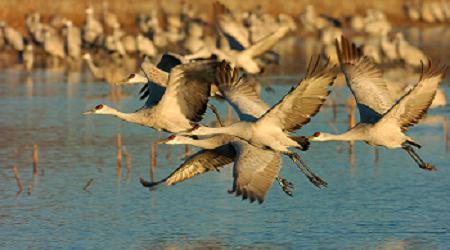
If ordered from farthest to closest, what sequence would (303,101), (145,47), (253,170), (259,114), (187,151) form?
(145,47), (187,151), (259,114), (253,170), (303,101)

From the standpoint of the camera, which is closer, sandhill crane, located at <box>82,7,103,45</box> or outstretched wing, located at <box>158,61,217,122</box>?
outstretched wing, located at <box>158,61,217,122</box>

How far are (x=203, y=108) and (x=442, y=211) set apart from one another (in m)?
3.17

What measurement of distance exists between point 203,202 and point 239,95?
87.6 inches

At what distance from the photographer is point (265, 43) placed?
23.8m

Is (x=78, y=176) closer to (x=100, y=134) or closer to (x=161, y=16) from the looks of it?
(x=100, y=134)

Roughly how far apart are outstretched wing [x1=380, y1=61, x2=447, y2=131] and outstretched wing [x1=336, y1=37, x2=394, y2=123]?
70 cm

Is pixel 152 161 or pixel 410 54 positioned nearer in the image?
pixel 152 161

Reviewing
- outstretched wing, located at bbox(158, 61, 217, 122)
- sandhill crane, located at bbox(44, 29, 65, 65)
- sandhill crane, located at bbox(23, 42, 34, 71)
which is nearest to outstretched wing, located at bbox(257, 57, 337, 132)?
outstretched wing, located at bbox(158, 61, 217, 122)

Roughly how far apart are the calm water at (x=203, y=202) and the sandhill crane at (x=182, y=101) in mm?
1190

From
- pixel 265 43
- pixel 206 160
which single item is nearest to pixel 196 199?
pixel 206 160

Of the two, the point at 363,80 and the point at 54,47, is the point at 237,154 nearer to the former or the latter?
the point at 363,80

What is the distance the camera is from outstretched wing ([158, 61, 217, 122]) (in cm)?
1484

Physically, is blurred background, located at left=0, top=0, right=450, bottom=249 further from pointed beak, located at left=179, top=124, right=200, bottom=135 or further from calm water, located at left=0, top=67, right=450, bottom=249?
pointed beak, located at left=179, top=124, right=200, bottom=135

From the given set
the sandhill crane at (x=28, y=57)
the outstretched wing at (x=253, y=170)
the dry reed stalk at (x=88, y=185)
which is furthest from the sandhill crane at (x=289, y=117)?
the sandhill crane at (x=28, y=57)
